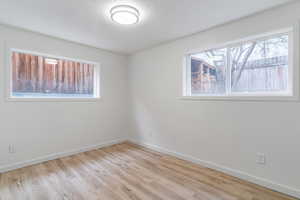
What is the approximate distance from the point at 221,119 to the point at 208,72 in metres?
0.88

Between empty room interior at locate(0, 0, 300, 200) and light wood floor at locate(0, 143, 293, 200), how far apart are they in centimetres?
2

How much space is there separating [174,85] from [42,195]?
2.68 m

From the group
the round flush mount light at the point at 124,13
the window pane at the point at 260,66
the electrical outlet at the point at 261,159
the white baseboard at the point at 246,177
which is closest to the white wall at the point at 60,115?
the round flush mount light at the point at 124,13

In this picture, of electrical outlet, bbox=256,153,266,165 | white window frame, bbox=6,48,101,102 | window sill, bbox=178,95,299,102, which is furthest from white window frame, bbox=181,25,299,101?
white window frame, bbox=6,48,101,102

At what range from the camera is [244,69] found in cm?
235

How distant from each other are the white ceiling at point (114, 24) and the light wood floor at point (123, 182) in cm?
237

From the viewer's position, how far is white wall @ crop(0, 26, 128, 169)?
250cm

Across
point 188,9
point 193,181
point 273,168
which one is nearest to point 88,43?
point 188,9

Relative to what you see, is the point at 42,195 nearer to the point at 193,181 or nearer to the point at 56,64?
the point at 193,181

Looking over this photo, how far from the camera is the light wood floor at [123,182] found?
189 centimetres

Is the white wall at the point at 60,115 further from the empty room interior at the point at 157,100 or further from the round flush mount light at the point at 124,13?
the round flush mount light at the point at 124,13

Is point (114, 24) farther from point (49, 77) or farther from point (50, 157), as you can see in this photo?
point (50, 157)

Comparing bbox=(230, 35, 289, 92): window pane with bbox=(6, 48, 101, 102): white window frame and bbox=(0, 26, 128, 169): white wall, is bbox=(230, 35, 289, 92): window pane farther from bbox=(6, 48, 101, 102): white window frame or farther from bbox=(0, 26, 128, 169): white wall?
bbox=(6, 48, 101, 102): white window frame

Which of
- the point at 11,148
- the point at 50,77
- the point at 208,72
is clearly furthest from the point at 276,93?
the point at 11,148
